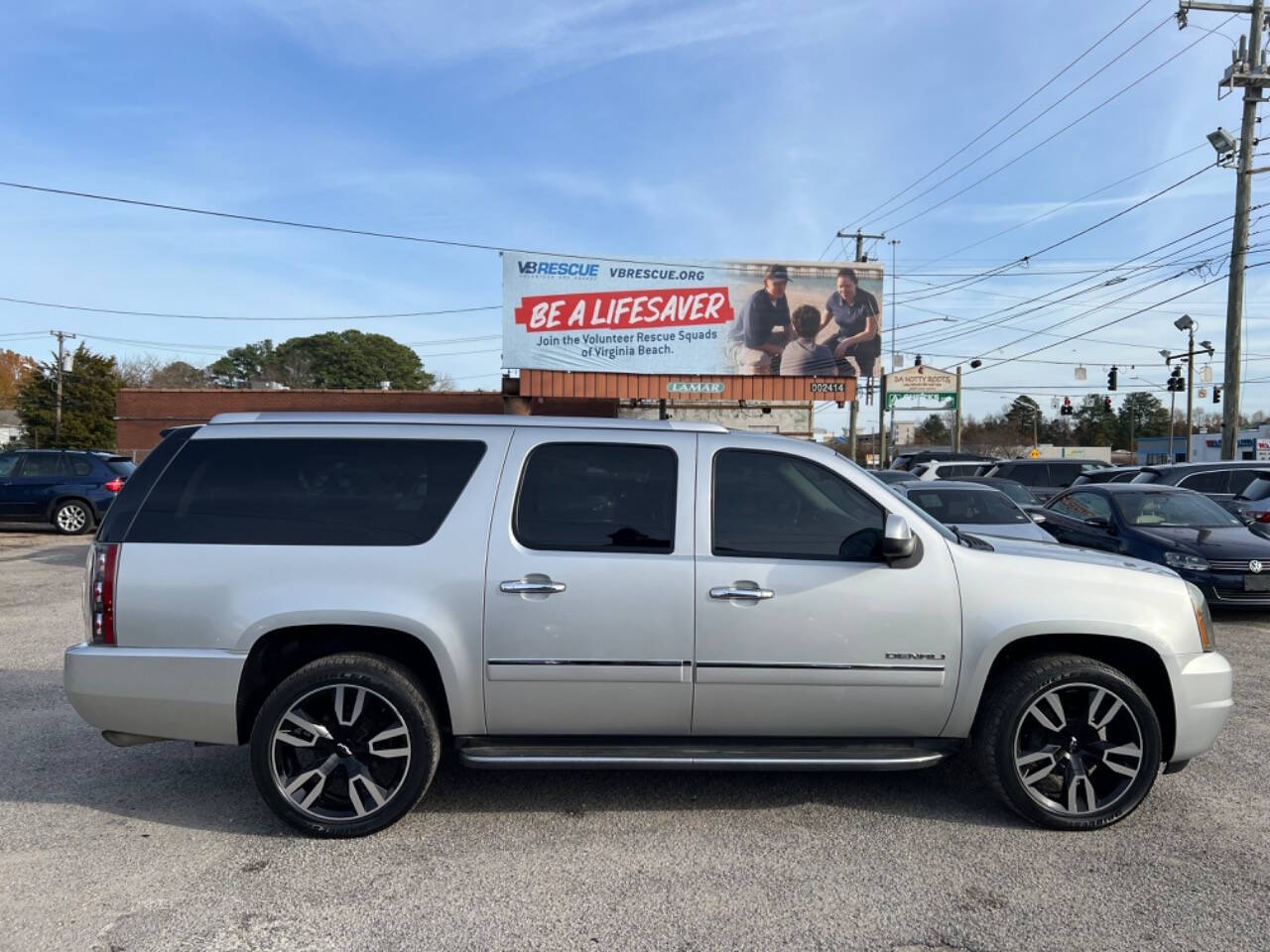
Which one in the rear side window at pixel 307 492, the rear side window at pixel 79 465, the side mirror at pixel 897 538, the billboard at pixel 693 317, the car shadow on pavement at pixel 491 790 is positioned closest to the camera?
the side mirror at pixel 897 538

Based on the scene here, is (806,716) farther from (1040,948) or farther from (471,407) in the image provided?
(471,407)

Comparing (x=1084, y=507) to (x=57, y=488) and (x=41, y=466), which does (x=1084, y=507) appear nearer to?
(x=57, y=488)

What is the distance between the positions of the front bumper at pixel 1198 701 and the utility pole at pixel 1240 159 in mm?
17965

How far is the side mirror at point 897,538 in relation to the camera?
12.8ft

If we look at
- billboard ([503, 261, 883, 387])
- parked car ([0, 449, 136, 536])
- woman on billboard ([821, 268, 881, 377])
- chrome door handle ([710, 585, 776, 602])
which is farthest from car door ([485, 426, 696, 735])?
woman on billboard ([821, 268, 881, 377])

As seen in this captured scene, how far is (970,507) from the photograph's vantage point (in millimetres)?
10945

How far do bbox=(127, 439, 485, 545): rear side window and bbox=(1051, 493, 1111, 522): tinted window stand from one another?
8.99 metres

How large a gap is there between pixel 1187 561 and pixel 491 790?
7.66 m

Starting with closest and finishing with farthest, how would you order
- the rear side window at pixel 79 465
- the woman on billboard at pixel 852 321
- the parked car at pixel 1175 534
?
1. the parked car at pixel 1175 534
2. the rear side window at pixel 79 465
3. the woman on billboard at pixel 852 321

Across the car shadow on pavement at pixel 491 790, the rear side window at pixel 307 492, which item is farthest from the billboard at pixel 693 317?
the rear side window at pixel 307 492

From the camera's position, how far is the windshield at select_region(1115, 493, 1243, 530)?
394 inches

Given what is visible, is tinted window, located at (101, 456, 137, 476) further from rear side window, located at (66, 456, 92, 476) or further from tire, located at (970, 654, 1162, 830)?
tire, located at (970, 654, 1162, 830)

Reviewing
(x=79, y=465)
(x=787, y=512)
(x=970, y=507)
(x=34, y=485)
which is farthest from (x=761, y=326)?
(x=787, y=512)

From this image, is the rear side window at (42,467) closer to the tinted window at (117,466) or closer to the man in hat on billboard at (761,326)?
the tinted window at (117,466)
